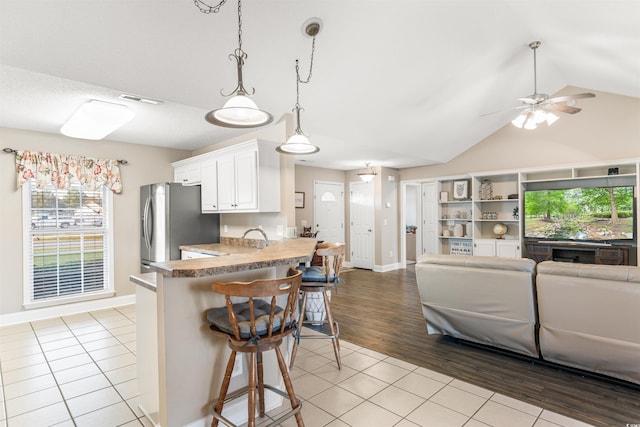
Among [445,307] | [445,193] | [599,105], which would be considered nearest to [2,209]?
[445,307]

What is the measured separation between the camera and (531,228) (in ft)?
19.6

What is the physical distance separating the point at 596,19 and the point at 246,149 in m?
3.76

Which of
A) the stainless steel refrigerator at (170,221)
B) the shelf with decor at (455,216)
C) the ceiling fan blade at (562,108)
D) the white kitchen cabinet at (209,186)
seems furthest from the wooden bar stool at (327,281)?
the shelf with decor at (455,216)

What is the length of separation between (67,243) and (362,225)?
558 cm

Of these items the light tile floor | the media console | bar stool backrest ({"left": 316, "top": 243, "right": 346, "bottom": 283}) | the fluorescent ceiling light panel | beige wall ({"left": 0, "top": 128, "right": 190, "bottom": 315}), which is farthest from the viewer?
the media console

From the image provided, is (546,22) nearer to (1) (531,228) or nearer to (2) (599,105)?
(2) (599,105)

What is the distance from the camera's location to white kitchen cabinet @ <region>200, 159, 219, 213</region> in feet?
14.9

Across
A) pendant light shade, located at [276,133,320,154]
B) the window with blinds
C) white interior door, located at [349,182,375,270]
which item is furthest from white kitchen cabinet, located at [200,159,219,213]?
white interior door, located at [349,182,375,270]

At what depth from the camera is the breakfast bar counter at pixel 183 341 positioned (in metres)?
1.81

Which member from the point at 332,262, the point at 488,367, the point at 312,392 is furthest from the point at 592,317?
the point at 312,392

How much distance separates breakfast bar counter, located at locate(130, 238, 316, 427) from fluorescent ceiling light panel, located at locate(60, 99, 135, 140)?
2.15m

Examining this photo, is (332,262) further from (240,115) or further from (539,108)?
(539,108)

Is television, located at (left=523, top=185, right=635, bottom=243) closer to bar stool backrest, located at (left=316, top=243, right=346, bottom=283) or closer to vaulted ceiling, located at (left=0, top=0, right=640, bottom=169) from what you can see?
vaulted ceiling, located at (left=0, top=0, right=640, bottom=169)

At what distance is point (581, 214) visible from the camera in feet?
18.1
